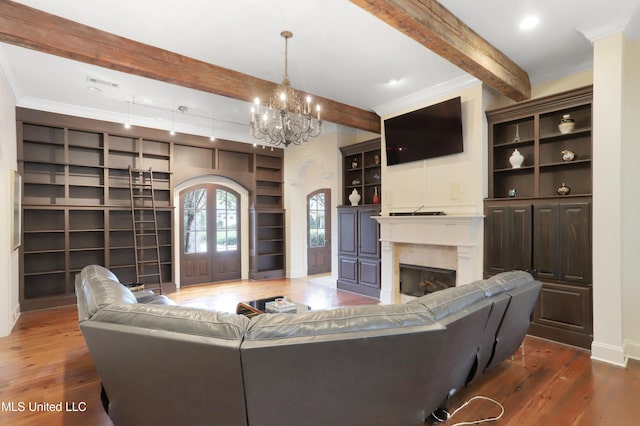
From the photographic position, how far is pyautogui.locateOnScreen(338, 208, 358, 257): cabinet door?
609 centimetres

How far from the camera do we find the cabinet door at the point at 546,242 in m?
3.60

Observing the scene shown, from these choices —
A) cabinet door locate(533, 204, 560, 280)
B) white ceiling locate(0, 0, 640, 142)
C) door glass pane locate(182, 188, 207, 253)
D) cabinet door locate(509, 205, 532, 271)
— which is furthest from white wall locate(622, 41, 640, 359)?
door glass pane locate(182, 188, 207, 253)

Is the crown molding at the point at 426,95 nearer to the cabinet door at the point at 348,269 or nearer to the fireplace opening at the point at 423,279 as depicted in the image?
the fireplace opening at the point at 423,279

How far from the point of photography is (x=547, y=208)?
365cm

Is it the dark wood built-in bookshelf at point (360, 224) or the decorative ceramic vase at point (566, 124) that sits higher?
the decorative ceramic vase at point (566, 124)

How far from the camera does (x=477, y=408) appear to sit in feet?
7.74

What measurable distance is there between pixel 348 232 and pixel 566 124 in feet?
11.8

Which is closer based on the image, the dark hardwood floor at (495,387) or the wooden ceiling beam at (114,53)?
the dark hardwood floor at (495,387)

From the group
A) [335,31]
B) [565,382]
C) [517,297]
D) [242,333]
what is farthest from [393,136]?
[242,333]

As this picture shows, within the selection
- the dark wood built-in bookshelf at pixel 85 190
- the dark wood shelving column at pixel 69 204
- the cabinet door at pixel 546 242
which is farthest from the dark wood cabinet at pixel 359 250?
the dark wood shelving column at pixel 69 204

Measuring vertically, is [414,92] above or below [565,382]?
above

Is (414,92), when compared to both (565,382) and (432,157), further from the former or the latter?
(565,382)

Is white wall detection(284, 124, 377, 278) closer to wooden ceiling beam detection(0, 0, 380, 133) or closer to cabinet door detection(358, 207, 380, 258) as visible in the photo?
cabinet door detection(358, 207, 380, 258)

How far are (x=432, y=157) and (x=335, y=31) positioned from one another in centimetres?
232
